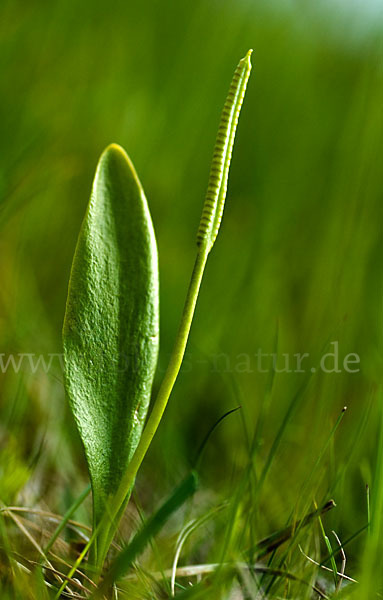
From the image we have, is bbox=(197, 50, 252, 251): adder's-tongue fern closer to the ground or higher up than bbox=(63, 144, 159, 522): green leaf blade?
higher up

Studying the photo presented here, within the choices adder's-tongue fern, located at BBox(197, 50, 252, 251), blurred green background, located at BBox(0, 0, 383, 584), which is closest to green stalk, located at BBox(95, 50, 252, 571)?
adder's-tongue fern, located at BBox(197, 50, 252, 251)

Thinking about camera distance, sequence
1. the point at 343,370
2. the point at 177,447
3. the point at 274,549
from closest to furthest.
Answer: the point at 274,549
the point at 177,447
the point at 343,370

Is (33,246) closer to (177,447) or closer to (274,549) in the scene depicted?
(177,447)

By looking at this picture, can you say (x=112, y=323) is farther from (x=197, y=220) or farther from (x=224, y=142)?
(x=197, y=220)

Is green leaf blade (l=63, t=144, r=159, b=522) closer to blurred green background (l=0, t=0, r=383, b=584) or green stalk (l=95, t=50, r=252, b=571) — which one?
green stalk (l=95, t=50, r=252, b=571)

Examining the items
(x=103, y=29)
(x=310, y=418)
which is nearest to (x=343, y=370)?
(x=310, y=418)
